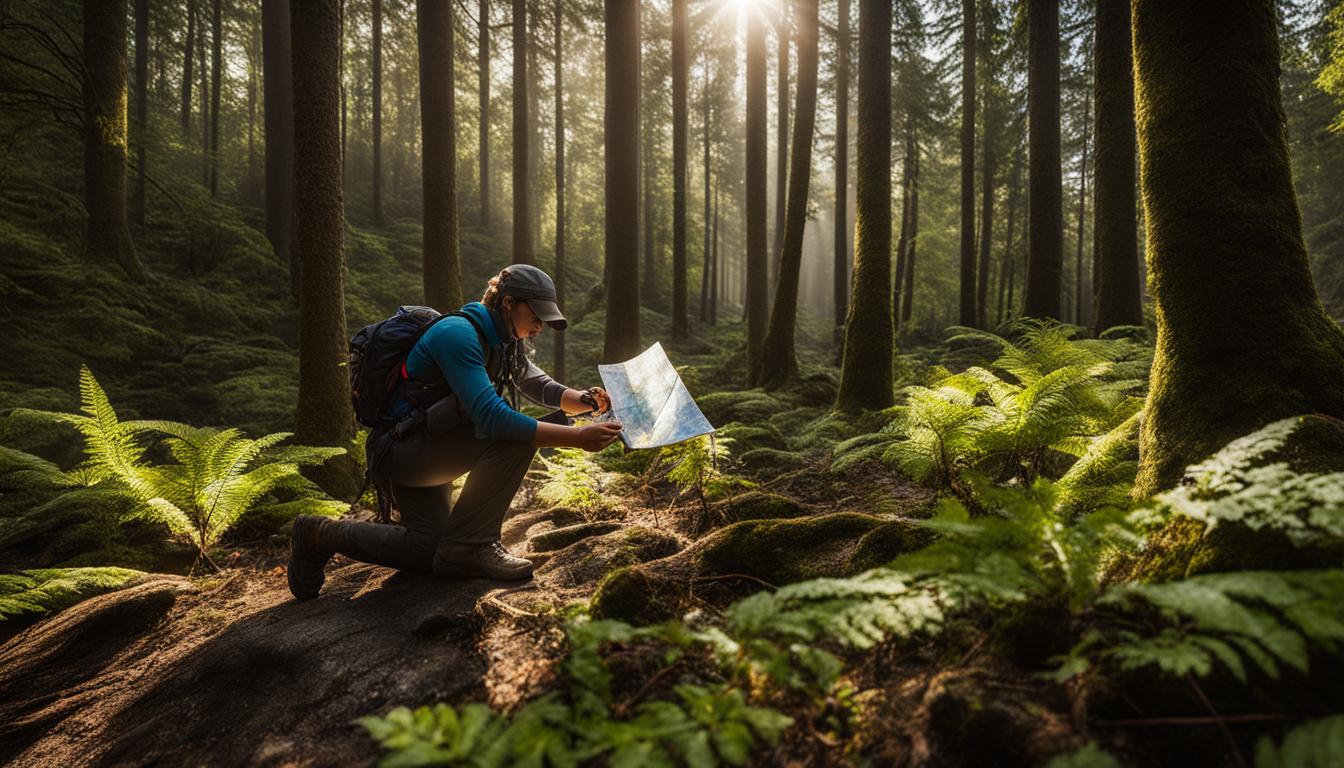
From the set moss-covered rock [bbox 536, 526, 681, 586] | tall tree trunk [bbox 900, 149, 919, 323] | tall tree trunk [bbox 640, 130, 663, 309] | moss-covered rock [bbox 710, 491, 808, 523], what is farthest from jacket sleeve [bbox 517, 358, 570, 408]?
tall tree trunk [bbox 640, 130, 663, 309]

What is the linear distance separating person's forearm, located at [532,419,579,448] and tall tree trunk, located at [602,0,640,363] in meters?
6.63

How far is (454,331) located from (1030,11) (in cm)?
1500

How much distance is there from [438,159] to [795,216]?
5964mm

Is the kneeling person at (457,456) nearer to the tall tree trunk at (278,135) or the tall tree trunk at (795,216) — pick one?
the tall tree trunk at (795,216)

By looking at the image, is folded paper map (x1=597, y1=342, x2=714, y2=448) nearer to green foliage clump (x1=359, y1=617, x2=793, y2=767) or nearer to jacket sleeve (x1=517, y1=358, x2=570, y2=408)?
jacket sleeve (x1=517, y1=358, x2=570, y2=408)

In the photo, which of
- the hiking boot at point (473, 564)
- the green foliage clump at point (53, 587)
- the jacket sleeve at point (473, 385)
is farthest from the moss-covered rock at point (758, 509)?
the green foliage clump at point (53, 587)

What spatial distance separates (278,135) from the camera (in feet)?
50.6

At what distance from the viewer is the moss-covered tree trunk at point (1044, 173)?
1136 cm

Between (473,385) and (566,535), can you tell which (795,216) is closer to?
(566,535)

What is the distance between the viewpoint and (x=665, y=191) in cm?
3556

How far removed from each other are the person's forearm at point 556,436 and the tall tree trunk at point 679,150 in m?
14.7

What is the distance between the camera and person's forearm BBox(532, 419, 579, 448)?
3.05 m

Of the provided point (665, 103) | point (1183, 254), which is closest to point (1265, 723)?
point (1183, 254)

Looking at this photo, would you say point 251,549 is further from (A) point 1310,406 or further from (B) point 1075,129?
(B) point 1075,129
